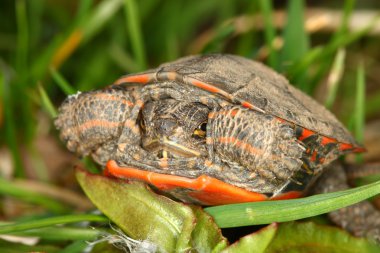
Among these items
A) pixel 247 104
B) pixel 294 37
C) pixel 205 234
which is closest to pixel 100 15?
pixel 294 37

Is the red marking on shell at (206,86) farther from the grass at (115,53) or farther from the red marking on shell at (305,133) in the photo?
the grass at (115,53)

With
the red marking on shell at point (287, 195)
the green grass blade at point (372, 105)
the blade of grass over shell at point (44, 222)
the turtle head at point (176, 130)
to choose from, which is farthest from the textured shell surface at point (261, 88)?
the green grass blade at point (372, 105)

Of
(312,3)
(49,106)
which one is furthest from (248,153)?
(312,3)

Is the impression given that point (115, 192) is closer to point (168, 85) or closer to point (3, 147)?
point (168, 85)

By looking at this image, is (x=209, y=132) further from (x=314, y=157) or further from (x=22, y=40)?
(x=22, y=40)

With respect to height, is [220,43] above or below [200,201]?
above
